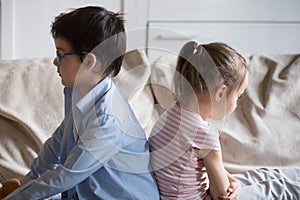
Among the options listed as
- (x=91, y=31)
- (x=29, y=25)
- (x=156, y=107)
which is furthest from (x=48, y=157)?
(x=29, y=25)

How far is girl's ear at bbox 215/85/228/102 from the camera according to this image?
122cm

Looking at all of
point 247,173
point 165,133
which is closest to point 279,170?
point 247,173

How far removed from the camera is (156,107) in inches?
69.3

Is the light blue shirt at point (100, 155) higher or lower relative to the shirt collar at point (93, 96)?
lower

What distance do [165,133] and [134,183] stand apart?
137 mm

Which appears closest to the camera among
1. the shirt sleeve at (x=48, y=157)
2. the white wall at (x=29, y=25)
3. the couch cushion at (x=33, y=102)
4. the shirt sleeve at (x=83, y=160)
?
the shirt sleeve at (x=83, y=160)

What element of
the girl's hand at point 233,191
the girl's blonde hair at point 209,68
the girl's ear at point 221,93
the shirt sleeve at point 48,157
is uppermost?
the girl's blonde hair at point 209,68

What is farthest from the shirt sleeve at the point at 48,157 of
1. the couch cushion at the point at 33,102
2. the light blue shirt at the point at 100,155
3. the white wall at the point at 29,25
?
the white wall at the point at 29,25

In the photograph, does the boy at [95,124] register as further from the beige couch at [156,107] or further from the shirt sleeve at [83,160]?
the beige couch at [156,107]

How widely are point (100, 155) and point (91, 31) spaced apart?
0.88 ft

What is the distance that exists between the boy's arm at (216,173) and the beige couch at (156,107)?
1.12 feet

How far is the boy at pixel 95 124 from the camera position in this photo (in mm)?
1110

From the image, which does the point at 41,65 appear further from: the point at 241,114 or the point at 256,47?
the point at 256,47

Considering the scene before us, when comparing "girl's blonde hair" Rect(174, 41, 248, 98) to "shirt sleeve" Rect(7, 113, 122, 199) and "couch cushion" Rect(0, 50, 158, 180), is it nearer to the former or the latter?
"shirt sleeve" Rect(7, 113, 122, 199)
